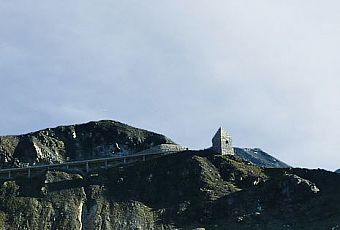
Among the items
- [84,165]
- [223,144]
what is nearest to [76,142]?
[84,165]

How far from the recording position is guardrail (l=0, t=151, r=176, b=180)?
5522 inches

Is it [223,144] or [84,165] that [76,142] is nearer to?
[84,165]

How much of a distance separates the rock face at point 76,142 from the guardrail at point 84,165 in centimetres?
369

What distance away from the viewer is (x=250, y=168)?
133250 mm

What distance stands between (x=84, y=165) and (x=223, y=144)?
2672cm

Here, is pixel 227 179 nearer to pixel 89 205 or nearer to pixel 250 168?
pixel 250 168

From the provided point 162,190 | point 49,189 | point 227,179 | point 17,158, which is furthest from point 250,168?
point 17,158

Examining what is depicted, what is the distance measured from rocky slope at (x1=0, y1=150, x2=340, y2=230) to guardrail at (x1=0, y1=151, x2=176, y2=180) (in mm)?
6427

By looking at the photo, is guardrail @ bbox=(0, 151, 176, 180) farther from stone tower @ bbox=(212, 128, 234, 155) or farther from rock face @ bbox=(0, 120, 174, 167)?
stone tower @ bbox=(212, 128, 234, 155)

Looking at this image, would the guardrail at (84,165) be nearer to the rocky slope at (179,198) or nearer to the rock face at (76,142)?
the rock face at (76,142)

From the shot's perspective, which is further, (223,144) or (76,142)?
(76,142)

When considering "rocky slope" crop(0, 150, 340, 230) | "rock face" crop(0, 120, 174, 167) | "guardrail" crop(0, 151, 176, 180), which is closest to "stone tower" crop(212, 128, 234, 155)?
"rocky slope" crop(0, 150, 340, 230)

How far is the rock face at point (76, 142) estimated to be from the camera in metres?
146

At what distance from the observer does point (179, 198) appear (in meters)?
124
